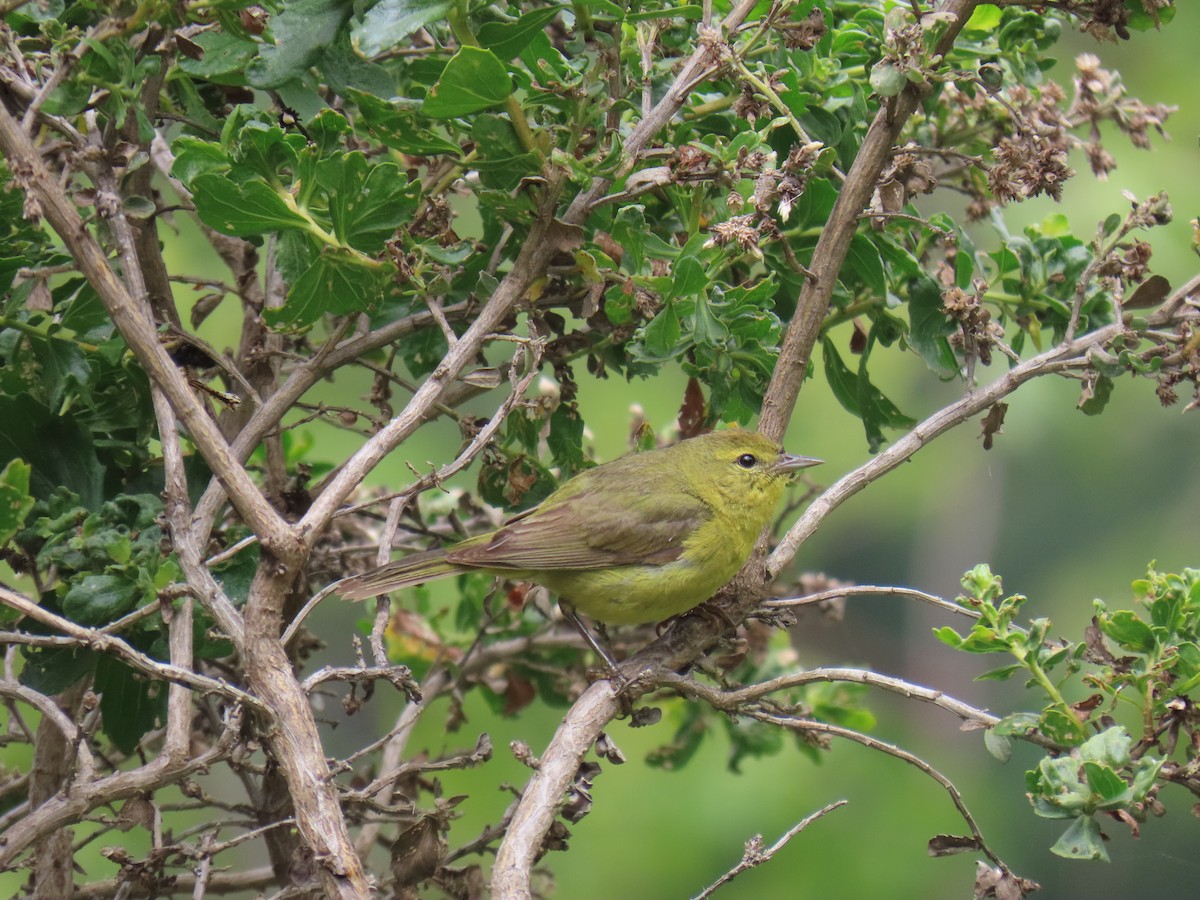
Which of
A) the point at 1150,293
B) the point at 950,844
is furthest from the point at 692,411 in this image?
the point at 950,844

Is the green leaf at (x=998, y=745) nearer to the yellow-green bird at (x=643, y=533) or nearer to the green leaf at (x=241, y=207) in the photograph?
the yellow-green bird at (x=643, y=533)

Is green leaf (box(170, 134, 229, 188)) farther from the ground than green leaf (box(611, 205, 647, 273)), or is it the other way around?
green leaf (box(170, 134, 229, 188))

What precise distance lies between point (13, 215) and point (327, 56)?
659 millimetres

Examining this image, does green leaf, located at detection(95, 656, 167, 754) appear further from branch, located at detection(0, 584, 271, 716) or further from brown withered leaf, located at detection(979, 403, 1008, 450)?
brown withered leaf, located at detection(979, 403, 1008, 450)

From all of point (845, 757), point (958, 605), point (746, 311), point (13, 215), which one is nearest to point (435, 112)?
point (746, 311)

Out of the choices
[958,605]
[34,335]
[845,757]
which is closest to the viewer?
[958,605]

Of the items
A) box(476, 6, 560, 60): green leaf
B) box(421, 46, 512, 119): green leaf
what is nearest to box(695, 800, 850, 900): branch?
box(421, 46, 512, 119): green leaf

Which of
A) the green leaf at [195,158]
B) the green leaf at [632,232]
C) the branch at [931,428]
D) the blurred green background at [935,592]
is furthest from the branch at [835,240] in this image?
the blurred green background at [935,592]

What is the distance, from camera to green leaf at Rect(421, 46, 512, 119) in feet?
6.23

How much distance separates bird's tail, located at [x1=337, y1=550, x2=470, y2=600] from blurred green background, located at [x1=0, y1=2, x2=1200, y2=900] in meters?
1.09

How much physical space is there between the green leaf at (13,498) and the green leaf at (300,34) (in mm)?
776

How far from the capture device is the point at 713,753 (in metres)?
7.20

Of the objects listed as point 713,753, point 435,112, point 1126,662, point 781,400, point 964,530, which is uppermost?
point 435,112

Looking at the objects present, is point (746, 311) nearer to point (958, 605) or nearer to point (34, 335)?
point (958, 605)
